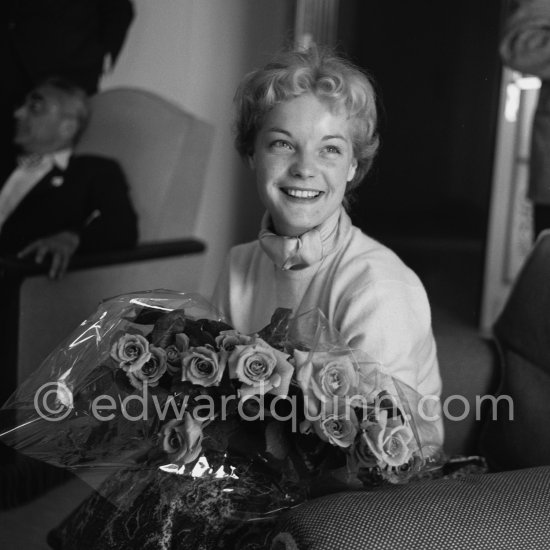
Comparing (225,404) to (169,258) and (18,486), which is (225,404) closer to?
(18,486)

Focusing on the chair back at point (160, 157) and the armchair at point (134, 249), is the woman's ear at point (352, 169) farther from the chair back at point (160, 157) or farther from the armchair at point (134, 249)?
the chair back at point (160, 157)

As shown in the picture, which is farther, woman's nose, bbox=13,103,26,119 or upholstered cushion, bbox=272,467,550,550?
woman's nose, bbox=13,103,26,119

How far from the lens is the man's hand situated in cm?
228

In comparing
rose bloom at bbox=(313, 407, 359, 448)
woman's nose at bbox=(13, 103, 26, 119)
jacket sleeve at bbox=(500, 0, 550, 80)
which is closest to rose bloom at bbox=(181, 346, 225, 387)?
rose bloom at bbox=(313, 407, 359, 448)

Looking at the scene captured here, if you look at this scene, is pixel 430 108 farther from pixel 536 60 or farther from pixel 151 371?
pixel 151 371

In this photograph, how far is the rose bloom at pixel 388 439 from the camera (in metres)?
1.02

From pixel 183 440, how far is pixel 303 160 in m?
0.47

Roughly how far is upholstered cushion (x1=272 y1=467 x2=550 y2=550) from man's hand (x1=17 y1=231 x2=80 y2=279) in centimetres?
142

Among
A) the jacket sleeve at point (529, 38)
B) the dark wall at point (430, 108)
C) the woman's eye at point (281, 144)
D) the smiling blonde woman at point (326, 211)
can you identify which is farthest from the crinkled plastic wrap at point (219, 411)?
the dark wall at point (430, 108)

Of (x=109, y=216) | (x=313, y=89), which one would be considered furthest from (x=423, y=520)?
(x=109, y=216)

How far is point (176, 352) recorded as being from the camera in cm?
108

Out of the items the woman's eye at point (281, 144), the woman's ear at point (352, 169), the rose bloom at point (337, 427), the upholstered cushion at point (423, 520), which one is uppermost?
the woman's eye at point (281, 144)

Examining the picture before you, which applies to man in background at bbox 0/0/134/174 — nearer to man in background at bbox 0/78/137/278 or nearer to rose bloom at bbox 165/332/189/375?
man in background at bbox 0/78/137/278

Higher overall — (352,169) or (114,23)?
(114,23)
